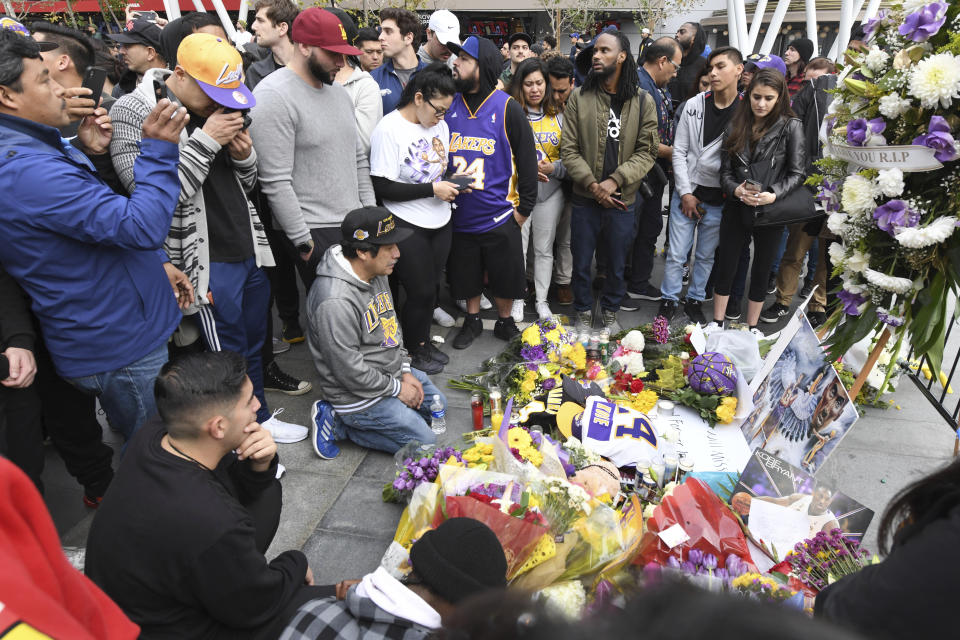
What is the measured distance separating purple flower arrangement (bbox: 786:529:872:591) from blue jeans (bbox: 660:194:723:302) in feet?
9.35

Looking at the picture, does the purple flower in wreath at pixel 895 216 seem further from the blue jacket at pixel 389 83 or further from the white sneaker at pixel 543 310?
the blue jacket at pixel 389 83

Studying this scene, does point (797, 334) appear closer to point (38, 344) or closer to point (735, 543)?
point (735, 543)

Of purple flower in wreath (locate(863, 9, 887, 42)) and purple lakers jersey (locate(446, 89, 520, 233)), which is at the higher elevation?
purple flower in wreath (locate(863, 9, 887, 42))

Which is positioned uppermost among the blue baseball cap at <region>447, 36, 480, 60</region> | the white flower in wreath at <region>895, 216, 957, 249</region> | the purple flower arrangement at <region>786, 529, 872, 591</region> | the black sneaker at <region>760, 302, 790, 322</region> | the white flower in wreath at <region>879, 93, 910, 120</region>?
the blue baseball cap at <region>447, 36, 480, 60</region>

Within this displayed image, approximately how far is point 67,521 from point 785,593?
3327 mm

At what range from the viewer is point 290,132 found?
3.47 metres

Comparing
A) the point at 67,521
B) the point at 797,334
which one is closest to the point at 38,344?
the point at 67,521

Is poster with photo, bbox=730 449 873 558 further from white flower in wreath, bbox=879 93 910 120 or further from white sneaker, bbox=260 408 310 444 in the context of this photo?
white sneaker, bbox=260 408 310 444

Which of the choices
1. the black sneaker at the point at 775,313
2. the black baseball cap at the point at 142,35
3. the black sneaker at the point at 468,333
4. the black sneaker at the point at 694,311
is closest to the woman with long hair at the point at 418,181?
the black sneaker at the point at 468,333

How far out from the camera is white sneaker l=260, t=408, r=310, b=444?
3650mm

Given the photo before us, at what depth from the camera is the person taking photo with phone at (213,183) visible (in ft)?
9.22

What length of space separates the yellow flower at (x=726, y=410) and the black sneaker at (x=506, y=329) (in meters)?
1.78

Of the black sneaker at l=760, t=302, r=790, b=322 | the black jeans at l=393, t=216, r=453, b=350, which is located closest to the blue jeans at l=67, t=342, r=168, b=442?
the black jeans at l=393, t=216, r=453, b=350

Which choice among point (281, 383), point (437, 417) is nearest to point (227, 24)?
point (281, 383)
